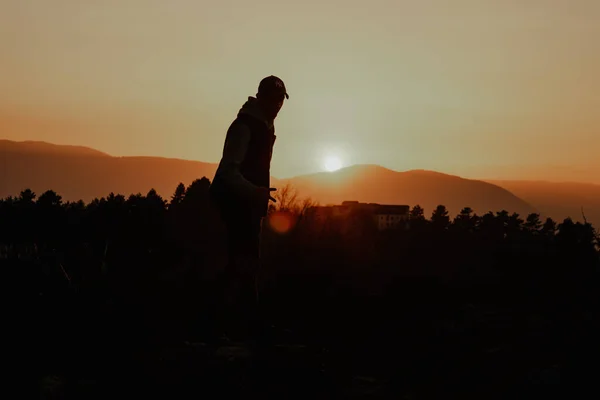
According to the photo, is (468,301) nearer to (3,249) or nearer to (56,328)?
(56,328)

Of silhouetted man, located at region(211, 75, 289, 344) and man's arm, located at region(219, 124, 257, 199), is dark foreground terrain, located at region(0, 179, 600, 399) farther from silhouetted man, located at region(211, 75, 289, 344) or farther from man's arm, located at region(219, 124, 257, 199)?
man's arm, located at region(219, 124, 257, 199)

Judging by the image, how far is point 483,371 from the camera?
13.9ft

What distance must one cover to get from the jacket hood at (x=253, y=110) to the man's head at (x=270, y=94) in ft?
0.16

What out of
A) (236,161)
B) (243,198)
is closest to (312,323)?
(243,198)

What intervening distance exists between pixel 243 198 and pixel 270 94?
1.05 m

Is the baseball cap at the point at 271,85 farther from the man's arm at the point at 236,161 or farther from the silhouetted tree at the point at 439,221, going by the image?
the silhouetted tree at the point at 439,221

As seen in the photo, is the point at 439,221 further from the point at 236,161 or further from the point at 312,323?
the point at 236,161

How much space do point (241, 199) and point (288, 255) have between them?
4745mm

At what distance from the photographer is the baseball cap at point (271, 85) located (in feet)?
18.3

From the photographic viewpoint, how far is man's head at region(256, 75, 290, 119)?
557 cm

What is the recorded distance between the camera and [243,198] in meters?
5.29

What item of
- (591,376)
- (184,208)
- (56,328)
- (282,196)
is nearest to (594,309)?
(591,376)

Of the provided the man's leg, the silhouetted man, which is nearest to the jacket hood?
the silhouetted man

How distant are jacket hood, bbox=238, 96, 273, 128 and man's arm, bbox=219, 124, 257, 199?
0.18 meters
